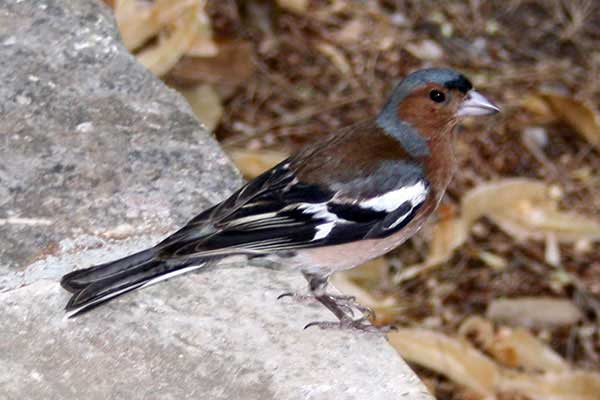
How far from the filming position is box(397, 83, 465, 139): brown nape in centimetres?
335

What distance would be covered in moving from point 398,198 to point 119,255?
74 centimetres

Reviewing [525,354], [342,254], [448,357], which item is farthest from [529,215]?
[342,254]

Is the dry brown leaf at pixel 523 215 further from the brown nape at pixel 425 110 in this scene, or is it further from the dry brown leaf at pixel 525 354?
the brown nape at pixel 425 110

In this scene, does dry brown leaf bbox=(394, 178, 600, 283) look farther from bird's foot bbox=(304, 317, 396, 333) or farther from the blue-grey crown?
bird's foot bbox=(304, 317, 396, 333)

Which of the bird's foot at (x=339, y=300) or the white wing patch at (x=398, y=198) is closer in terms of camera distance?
the bird's foot at (x=339, y=300)

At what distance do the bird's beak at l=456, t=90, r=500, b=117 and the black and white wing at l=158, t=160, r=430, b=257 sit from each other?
0.34 m

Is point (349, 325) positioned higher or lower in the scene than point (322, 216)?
lower

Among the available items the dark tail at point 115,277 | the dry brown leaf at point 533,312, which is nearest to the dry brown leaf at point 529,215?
the dry brown leaf at point 533,312

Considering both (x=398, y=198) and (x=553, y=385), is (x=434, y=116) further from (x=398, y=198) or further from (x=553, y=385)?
(x=553, y=385)

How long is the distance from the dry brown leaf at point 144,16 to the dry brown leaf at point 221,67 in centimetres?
37

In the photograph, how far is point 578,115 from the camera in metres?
5.03

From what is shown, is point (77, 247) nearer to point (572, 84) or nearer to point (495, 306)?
point (495, 306)

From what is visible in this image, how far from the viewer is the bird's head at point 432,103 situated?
11.0ft

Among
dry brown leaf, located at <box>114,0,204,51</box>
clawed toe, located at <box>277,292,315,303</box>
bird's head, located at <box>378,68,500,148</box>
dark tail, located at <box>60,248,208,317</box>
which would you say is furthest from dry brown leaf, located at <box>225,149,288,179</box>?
dark tail, located at <box>60,248,208,317</box>
